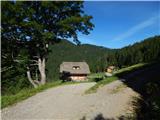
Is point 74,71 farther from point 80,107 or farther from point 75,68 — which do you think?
point 80,107

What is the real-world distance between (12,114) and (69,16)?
15.8 m

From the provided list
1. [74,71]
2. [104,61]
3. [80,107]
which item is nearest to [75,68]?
[74,71]

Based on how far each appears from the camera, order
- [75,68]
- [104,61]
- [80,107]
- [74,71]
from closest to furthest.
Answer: [80,107], [74,71], [75,68], [104,61]

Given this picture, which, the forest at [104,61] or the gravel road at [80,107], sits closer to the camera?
the gravel road at [80,107]

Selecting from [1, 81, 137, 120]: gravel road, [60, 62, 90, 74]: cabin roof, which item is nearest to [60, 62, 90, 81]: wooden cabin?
[60, 62, 90, 74]: cabin roof

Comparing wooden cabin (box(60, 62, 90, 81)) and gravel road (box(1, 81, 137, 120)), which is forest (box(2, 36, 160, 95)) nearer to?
wooden cabin (box(60, 62, 90, 81))

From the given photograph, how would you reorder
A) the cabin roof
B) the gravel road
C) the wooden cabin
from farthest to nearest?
the cabin roof → the wooden cabin → the gravel road

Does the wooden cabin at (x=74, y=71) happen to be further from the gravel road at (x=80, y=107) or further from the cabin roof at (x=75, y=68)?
the gravel road at (x=80, y=107)

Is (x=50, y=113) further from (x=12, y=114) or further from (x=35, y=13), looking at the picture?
(x=35, y=13)

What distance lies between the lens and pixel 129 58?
391 feet

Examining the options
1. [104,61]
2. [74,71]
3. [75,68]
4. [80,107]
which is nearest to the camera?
[80,107]

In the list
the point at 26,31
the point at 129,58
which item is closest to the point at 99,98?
the point at 26,31

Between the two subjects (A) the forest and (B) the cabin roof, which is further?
(B) the cabin roof

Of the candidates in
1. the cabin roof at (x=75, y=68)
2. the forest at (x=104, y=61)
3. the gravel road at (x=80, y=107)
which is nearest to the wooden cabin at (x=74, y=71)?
the cabin roof at (x=75, y=68)
